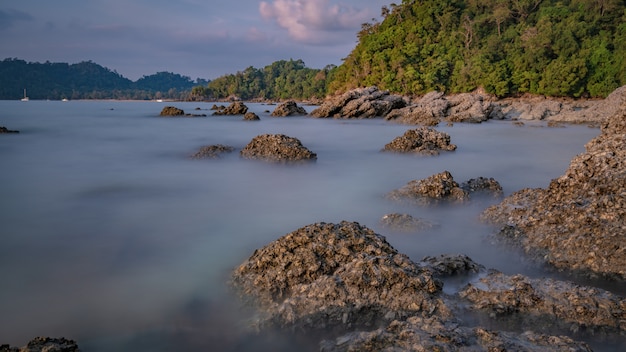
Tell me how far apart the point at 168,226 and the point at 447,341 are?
4.26m

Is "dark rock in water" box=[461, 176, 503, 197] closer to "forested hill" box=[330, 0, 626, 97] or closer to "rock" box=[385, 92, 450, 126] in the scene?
"rock" box=[385, 92, 450, 126]

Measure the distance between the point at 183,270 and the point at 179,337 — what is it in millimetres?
1229

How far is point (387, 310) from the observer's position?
2.71 meters

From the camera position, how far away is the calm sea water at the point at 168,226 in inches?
121

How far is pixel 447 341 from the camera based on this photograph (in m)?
2.06

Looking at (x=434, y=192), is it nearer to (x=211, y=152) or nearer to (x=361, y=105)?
(x=211, y=152)

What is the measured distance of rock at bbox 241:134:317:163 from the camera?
33.2 ft

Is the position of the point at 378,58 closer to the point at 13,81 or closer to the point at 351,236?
the point at 351,236

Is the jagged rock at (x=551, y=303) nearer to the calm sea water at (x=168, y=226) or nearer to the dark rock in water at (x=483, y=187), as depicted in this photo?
the calm sea water at (x=168, y=226)

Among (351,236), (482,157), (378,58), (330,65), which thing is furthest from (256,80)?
(351,236)

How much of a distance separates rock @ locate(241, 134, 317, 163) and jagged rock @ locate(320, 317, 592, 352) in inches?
308

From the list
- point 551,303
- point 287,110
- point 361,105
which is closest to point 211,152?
point 551,303

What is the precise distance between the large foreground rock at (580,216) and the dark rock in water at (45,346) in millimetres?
3891

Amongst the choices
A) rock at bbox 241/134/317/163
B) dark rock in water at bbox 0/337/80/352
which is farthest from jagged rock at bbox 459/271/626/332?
rock at bbox 241/134/317/163
